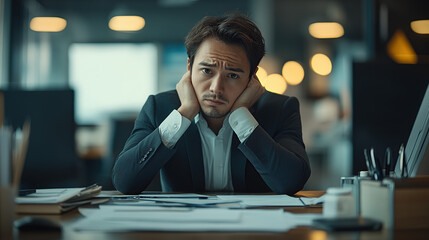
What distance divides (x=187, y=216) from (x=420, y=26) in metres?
4.95

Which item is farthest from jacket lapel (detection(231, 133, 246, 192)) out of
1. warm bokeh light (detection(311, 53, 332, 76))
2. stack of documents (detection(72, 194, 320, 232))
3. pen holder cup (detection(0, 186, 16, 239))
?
warm bokeh light (detection(311, 53, 332, 76))

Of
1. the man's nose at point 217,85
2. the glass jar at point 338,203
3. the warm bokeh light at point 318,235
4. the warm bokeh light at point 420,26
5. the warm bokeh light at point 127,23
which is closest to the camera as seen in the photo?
the warm bokeh light at point 318,235

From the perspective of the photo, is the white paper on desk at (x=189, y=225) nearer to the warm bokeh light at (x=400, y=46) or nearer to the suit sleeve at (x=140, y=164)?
the suit sleeve at (x=140, y=164)

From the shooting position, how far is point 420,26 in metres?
5.38

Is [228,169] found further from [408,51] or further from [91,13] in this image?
[91,13]

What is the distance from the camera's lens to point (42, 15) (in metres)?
5.83

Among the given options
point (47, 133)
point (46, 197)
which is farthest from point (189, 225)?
point (47, 133)

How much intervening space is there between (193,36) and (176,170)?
22.0 inches

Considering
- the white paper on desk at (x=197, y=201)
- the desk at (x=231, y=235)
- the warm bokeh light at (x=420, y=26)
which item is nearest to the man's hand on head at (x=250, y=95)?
the white paper on desk at (x=197, y=201)

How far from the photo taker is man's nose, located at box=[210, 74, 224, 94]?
6.22 ft

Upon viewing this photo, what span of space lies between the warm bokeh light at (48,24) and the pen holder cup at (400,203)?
212 inches

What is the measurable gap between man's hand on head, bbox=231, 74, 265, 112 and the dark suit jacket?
0.05 metres

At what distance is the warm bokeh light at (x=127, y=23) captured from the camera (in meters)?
5.95

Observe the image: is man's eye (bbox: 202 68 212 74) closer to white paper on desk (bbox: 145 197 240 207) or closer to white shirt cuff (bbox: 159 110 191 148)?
white shirt cuff (bbox: 159 110 191 148)
